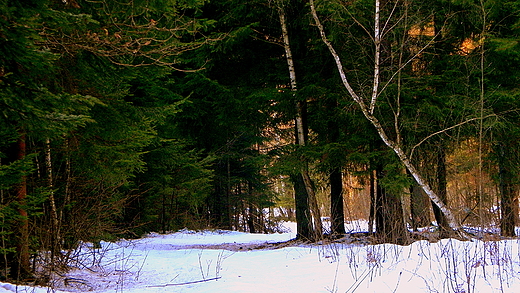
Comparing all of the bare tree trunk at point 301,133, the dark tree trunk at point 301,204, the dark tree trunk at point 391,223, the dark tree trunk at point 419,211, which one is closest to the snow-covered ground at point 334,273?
the dark tree trunk at point 391,223

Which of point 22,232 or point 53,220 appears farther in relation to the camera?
point 53,220

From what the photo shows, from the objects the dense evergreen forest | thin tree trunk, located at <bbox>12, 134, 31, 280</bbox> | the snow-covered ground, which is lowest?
the snow-covered ground

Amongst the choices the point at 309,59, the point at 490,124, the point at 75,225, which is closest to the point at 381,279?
the point at 75,225

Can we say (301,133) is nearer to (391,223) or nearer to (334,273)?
(391,223)

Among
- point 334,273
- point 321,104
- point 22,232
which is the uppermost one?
point 321,104

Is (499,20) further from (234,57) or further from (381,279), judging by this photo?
(381,279)

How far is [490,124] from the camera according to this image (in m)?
8.63

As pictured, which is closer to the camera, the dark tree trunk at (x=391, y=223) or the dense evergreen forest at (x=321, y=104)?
the dense evergreen forest at (x=321, y=104)

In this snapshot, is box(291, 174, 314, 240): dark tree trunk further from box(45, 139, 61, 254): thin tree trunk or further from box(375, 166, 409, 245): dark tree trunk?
box(45, 139, 61, 254): thin tree trunk

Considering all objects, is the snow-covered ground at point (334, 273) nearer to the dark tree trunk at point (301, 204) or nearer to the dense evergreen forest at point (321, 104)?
the dense evergreen forest at point (321, 104)

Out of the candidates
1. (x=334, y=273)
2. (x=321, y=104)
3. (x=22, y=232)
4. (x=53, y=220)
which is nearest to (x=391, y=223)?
(x=334, y=273)

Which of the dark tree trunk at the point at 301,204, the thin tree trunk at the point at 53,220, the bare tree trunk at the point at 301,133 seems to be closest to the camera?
the thin tree trunk at the point at 53,220

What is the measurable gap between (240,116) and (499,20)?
702 centimetres

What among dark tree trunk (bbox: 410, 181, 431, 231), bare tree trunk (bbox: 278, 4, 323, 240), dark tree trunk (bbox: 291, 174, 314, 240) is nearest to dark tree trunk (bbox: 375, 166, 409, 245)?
dark tree trunk (bbox: 410, 181, 431, 231)
